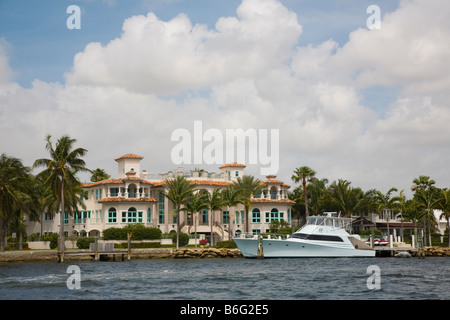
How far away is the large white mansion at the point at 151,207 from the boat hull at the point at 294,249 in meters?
13.8

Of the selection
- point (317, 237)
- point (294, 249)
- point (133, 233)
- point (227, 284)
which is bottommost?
point (227, 284)

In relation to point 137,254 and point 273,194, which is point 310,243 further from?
point 273,194

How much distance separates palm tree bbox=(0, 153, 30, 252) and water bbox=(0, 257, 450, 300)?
43.6 ft

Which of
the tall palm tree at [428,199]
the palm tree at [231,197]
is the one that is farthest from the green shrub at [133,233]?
the tall palm tree at [428,199]

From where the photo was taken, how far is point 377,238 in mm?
86250

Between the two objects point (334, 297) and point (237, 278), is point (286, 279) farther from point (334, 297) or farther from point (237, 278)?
point (334, 297)

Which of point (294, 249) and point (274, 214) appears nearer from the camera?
point (294, 249)

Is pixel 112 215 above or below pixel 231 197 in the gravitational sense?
below

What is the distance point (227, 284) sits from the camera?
37.2 m

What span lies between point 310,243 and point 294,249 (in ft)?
6.14

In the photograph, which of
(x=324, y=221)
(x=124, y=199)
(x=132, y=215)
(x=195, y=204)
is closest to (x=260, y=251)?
(x=324, y=221)
